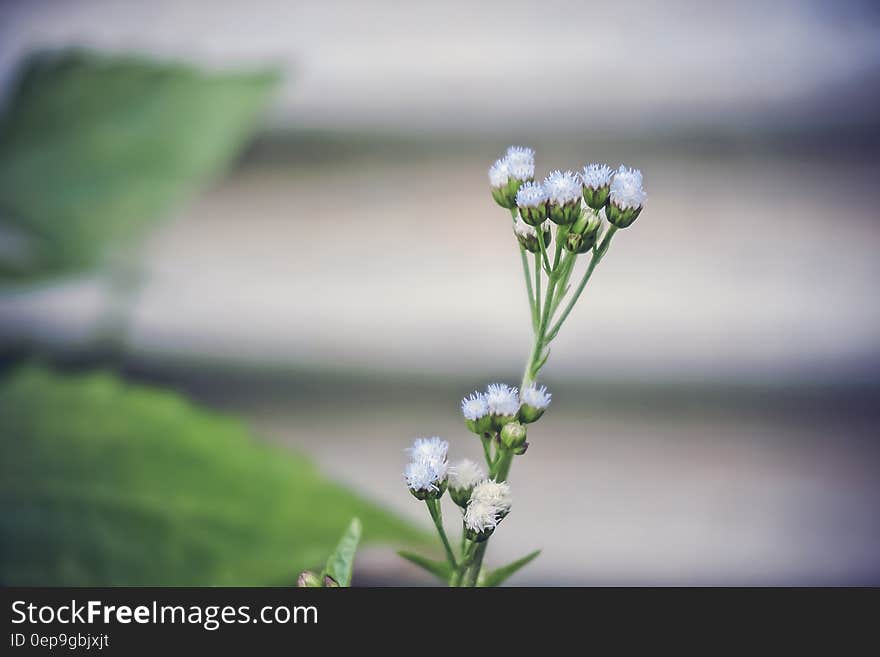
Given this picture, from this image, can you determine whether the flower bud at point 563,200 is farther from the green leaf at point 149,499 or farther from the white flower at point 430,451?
the green leaf at point 149,499

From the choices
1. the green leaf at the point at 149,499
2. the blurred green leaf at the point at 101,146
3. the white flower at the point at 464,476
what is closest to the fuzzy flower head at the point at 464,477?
the white flower at the point at 464,476

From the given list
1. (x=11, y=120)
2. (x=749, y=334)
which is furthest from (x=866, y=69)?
(x=11, y=120)

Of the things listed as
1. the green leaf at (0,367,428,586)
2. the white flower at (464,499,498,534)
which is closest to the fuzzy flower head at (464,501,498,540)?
the white flower at (464,499,498,534)

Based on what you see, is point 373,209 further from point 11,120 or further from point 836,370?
point 836,370

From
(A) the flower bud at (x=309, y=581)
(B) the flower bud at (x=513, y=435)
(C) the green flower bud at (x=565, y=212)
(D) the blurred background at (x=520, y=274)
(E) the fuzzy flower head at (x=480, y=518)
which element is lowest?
(A) the flower bud at (x=309, y=581)

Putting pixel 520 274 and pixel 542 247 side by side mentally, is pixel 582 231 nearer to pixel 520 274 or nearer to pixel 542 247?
pixel 542 247

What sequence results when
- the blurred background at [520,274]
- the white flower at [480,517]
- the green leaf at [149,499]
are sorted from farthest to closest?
1. the blurred background at [520,274]
2. the green leaf at [149,499]
3. the white flower at [480,517]

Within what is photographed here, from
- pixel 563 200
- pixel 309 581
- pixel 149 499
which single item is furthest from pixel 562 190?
pixel 149 499
